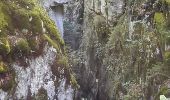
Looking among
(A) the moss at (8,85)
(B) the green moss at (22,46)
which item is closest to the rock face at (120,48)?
(B) the green moss at (22,46)

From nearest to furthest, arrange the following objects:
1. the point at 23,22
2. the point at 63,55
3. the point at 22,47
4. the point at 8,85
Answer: the point at 8,85, the point at 22,47, the point at 23,22, the point at 63,55

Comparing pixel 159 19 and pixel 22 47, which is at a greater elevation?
pixel 159 19

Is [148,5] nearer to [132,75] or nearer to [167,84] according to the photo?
[132,75]

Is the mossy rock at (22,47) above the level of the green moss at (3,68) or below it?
above

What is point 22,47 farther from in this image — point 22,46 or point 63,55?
point 63,55

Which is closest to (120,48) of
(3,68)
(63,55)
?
(63,55)

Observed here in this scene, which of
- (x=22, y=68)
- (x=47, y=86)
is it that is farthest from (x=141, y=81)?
(x=22, y=68)

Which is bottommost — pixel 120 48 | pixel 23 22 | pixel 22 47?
pixel 120 48

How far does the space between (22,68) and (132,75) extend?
439 centimetres

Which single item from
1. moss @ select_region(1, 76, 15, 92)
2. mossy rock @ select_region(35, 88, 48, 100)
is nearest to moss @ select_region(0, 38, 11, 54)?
moss @ select_region(1, 76, 15, 92)

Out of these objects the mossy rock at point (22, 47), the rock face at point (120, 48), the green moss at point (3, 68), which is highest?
the mossy rock at point (22, 47)

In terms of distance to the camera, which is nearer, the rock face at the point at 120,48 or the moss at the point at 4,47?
the moss at the point at 4,47

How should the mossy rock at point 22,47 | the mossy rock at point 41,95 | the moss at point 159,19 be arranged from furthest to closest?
the moss at point 159,19 < the mossy rock at point 41,95 < the mossy rock at point 22,47

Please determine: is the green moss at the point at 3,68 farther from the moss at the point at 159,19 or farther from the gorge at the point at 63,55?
the moss at the point at 159,19
